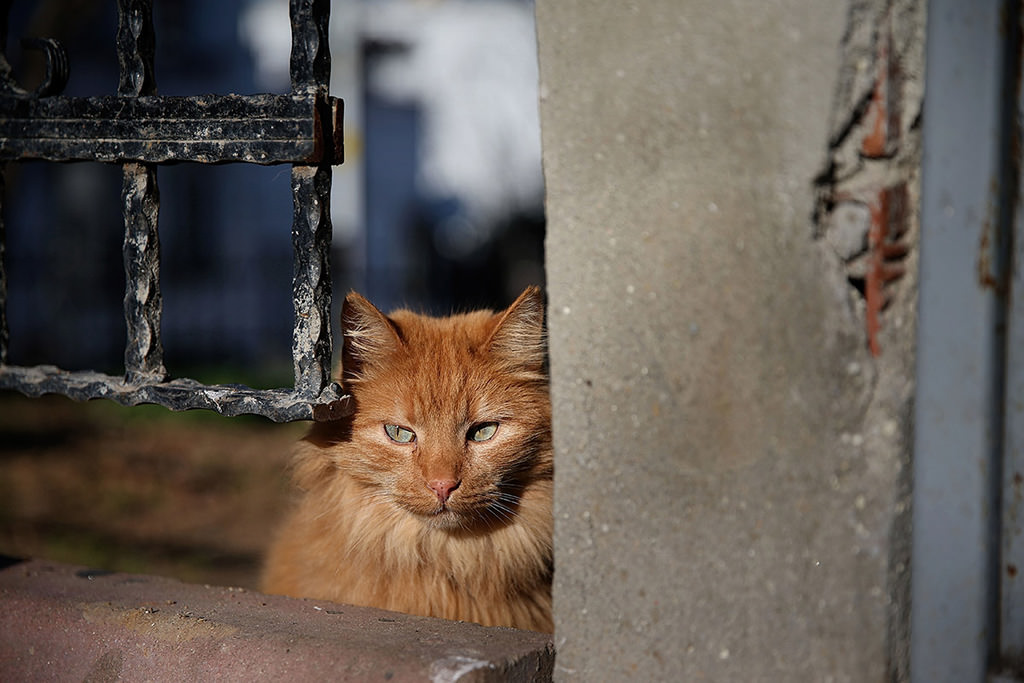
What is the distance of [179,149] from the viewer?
186 cm

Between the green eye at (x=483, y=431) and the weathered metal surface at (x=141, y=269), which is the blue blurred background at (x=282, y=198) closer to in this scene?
the green eye at (x=483, y=431)

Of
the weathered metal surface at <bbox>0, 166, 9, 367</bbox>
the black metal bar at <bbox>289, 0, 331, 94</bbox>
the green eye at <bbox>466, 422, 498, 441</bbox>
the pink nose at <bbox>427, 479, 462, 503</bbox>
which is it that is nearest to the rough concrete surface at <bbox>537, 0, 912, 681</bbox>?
the black metal bar at <bbox>289, 0, 331, 94</bbox>

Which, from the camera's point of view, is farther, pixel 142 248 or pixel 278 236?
pixel 278 236

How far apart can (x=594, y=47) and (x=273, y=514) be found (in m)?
5.09

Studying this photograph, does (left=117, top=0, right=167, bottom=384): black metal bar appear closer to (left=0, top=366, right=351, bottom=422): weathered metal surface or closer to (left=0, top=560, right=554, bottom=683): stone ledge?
(left=0, top=366, right=351, bottom=422): weathered metal surface

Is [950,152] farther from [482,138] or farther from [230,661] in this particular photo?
[482,138]

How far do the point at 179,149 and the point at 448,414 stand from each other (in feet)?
2.96

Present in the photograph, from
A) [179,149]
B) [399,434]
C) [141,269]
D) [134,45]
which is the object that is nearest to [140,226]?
[141,269]

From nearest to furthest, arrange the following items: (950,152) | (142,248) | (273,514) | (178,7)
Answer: (950,152) < (142,248) < (273,514) < (178,7)

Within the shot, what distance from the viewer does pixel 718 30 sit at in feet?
4.60

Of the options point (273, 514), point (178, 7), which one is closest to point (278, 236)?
point (178, 7)

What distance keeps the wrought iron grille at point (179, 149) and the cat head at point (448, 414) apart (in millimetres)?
416

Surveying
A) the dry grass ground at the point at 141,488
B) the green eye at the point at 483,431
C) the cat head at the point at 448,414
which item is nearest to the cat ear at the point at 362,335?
the cat head at the point at 448,414

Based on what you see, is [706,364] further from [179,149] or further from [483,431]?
[179,149]
